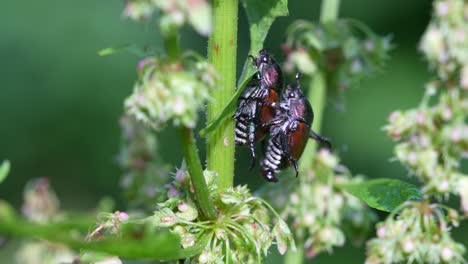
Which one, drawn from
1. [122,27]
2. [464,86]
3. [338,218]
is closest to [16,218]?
[464,86]

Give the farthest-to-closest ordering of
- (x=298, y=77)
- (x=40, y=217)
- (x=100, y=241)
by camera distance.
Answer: (x=298, y=77), (x=40, y=217), (x=100, y=241)

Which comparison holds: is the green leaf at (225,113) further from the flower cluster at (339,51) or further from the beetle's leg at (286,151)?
the flower cluster at (339,51)

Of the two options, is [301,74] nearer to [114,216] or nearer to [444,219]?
[444,219]

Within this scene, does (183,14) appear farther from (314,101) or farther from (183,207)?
(314,101)

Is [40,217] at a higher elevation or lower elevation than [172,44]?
lower

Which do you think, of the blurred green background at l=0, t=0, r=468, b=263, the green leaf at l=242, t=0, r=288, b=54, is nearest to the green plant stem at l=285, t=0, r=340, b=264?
the green leaf at l=242, t=0, r=288, b=54

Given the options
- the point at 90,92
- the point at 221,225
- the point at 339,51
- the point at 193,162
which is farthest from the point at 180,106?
the point at 90,92

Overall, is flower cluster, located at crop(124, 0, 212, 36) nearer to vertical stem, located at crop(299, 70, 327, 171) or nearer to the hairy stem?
the hairy stem
